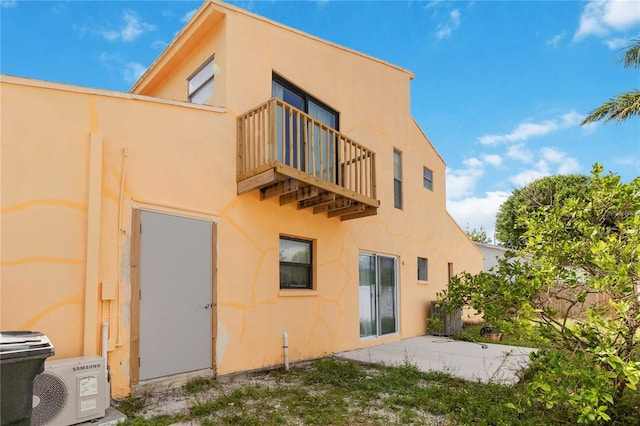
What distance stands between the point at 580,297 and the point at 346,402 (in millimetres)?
2925

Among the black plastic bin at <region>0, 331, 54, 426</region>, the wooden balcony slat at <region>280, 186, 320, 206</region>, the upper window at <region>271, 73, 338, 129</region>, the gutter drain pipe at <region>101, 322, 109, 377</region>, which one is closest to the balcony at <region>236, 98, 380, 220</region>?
the wooden balcony slat at <region>280, 186, 320, 206</region>

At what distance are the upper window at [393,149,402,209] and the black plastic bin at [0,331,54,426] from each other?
8.79 metres

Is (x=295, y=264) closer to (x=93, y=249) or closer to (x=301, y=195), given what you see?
(x=301, y=195)

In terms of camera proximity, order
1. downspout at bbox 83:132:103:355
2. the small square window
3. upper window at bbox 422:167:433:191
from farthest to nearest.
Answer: upper window at bbox 422:167:433:191 → the small square window → downspout at bbox 83:132:103:355

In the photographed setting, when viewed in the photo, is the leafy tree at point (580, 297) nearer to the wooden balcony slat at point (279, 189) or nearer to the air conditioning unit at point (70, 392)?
the wooden balcony slat at point (279, 189)

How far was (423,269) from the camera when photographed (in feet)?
38.9

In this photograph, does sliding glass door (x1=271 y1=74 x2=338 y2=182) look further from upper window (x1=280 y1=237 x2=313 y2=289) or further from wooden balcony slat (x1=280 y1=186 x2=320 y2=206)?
upper window (x1=280 y1=237 x2=313 y2=289)

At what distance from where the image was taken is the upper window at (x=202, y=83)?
714 centimetres

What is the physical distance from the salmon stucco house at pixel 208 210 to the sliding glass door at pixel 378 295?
0.05 meters

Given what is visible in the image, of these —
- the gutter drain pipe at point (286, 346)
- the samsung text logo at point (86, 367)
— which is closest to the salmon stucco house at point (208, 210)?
the gutter drain pipe at point (286, 346)

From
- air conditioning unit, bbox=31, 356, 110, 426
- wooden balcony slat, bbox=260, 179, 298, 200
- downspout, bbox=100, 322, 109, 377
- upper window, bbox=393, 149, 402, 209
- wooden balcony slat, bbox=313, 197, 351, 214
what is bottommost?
air conditioning unit, bbox=31, 356, 110, 426

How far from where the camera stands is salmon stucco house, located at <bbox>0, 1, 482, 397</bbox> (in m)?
4.34

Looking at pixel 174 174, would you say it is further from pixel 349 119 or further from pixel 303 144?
pixel 349 119

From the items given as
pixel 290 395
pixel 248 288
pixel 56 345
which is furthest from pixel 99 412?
pixel 248 288
